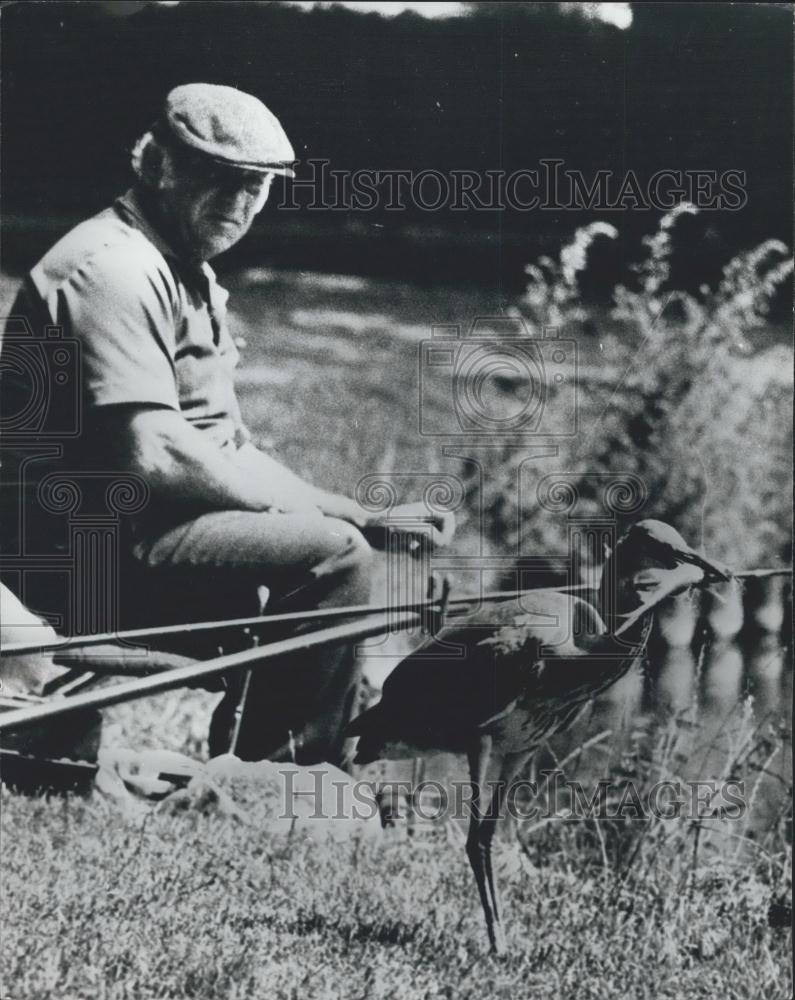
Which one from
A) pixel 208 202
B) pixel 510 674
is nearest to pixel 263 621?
pixel 510 674

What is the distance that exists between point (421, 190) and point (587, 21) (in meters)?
0.85

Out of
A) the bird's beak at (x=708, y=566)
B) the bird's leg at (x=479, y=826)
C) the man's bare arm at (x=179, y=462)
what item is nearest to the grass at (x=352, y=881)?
the bird's leg at (x=479, y=826)

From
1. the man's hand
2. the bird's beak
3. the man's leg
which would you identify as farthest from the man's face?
the bird's beak

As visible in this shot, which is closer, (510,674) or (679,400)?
(510,674)

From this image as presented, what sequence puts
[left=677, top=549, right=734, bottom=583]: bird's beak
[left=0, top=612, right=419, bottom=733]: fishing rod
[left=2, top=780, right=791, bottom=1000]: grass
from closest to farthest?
[left=2, top=780, right=791, bottom=1000]: grass < [left=0, top=612, right=419, bottom=733]: fishing rod < [left=677, top=549, right=734, bottom=583]: bird's beak

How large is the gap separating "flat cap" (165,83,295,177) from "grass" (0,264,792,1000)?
436 millimetres

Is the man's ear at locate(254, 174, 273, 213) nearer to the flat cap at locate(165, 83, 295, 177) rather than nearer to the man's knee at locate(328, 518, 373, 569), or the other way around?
the flat cap at locate(165, 83, 295, 177)

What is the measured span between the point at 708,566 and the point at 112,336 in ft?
7.45

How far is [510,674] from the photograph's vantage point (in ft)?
13.6

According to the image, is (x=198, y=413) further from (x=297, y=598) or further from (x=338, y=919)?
(x=338, y=919)

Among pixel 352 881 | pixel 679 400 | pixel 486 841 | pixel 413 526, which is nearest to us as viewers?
pixel 486 841

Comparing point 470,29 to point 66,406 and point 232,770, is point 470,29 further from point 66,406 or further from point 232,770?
point 232,770

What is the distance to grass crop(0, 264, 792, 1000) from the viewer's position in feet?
13.2

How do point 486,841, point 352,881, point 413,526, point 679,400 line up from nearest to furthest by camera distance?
1. point 486,841
2. point 352,881
3. point 413,526
4. point 679,400
